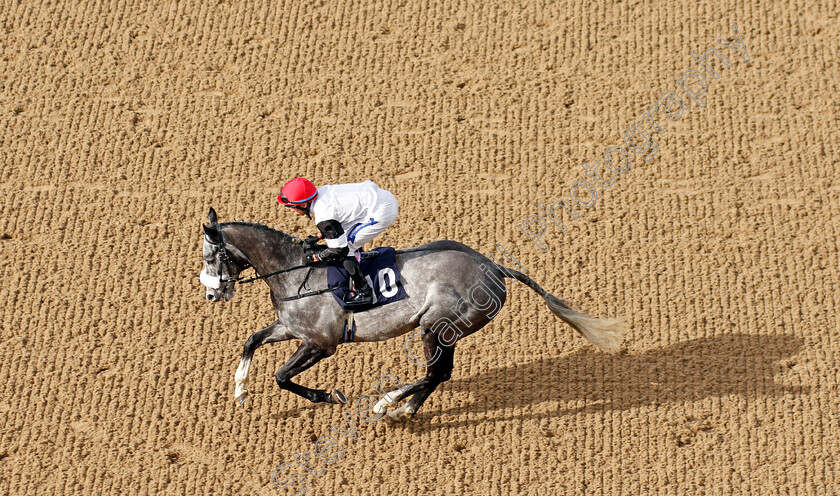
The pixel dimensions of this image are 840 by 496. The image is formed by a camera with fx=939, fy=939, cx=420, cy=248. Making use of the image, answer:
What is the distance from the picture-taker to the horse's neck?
7.85 metres

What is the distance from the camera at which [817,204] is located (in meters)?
10.3

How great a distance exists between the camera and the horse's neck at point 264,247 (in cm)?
785

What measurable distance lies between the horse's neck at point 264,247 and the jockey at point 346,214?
20cm

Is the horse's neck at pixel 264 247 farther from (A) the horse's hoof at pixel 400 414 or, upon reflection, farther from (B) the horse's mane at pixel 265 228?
(A) the horse's hoof at pixel 400 414

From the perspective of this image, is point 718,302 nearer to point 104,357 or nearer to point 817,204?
point 817,204

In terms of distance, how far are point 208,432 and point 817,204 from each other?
6.88m

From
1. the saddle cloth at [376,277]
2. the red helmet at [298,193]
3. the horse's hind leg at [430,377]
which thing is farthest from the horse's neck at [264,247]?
the horse's hind leg at [430,377]

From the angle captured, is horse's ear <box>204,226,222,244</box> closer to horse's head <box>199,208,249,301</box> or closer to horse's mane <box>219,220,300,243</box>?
horse's head <box>199,208,249,301</box>

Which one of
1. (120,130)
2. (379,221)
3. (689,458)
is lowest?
(689,458)

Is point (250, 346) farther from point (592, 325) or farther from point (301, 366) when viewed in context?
point (592, 325)

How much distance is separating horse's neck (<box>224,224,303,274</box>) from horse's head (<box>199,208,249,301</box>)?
2.4 inches

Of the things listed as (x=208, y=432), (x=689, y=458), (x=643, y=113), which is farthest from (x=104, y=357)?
(x=643, y=113)

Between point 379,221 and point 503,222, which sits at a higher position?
point 379,221

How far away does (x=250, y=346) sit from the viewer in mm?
8391
